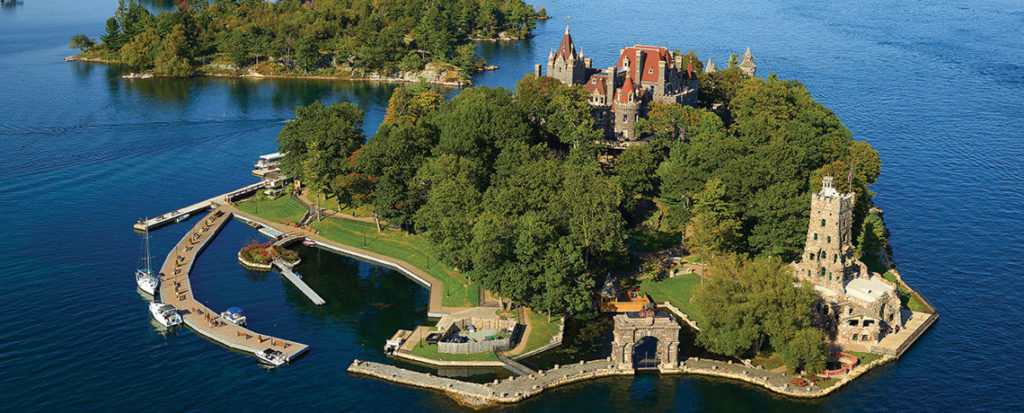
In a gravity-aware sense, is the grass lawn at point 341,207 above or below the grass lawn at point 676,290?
above

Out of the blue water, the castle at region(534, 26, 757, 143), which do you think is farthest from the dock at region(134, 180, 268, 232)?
the castle at region(534, 26, 757, 143)

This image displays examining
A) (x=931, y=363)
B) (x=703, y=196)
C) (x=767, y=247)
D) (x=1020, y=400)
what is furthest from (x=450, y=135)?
(x=1020, y=400)

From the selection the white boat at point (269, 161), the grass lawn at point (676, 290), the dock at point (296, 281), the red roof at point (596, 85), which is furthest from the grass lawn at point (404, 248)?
the red roof at point (596, 85)

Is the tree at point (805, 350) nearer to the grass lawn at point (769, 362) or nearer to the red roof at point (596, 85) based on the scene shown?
the grass lawn at point (769, 362)

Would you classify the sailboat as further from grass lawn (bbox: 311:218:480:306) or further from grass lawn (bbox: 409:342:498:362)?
grass lawn (bbox: 409:342:498:362)

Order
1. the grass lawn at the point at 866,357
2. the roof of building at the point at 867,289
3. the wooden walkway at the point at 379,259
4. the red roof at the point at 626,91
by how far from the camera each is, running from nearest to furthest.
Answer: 1. the grass lawn at the point at 866,357
2. the roof of building at the point at 867,289
3. the wooden walkway at the point at 379,259
4. the red roof at the point at 626,91

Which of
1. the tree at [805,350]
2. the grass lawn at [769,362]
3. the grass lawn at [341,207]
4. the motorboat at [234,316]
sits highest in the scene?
the grass lawn at [341,207]

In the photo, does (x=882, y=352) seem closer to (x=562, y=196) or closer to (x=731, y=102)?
(x=562, y=196)
